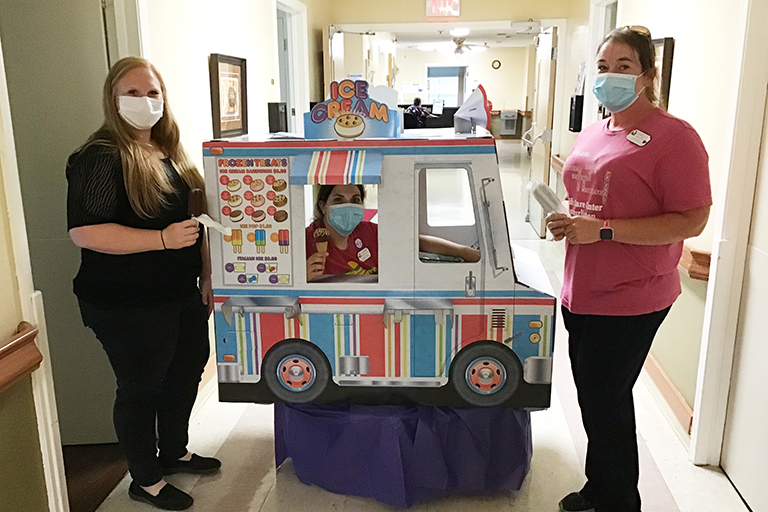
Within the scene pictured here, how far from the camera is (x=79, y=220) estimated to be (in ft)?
5.68

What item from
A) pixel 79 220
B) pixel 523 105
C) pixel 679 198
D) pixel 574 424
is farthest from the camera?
pixel 523 105

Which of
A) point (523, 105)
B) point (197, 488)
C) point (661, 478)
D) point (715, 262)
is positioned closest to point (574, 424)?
point (661, 478)

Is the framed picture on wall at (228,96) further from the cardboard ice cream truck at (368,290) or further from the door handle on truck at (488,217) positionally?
the door handle on truck at (488,217)

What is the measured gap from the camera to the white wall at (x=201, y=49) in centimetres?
247

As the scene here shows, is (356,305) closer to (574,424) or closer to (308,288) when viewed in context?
(308,288)

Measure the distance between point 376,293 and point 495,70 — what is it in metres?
16.9

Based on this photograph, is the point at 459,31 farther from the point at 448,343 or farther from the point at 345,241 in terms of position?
the point at 448,343

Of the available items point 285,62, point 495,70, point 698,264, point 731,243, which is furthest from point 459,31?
point 495,70

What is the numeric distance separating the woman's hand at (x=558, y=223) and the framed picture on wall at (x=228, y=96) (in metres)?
1.86

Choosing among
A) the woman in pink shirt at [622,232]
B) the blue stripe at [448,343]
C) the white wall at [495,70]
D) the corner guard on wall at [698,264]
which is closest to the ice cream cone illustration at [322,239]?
the blue stripe at [448,343]

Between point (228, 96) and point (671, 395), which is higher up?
point (228, 96)

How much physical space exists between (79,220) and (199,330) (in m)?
0.54

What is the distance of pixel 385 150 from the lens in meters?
1.65

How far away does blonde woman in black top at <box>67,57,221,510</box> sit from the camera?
174cm
